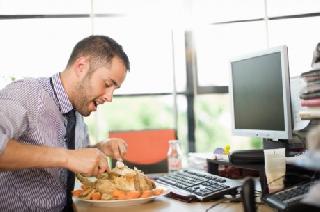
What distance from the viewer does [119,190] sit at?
5.16 feet

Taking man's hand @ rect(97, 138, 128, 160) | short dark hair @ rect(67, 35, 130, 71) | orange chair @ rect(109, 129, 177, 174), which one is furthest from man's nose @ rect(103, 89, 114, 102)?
orange chair @ rect(109, 129, 177, 174)

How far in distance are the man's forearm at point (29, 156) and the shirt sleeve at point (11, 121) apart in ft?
0.12

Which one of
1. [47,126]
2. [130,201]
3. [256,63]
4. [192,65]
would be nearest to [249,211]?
[130,201]

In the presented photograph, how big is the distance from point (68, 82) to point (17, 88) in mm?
248

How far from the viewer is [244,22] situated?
346cm

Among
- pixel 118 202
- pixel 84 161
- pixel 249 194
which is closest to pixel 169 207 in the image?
pixel 118 202

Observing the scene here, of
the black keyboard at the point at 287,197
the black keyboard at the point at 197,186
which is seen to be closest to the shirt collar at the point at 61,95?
the black keyboard at the point at 197,186

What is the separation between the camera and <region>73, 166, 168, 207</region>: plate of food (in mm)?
1522

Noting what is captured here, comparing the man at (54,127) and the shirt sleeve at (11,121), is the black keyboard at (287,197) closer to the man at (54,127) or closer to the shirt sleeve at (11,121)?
the man at (54,127)

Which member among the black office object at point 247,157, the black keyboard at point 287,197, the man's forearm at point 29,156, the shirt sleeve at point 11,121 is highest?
the shirt sleeve at point 11,121

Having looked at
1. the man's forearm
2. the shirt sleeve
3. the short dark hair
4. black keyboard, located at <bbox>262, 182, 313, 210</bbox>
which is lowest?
black keyboard, located at <bbox>262, 182, 313, 210</bbox>

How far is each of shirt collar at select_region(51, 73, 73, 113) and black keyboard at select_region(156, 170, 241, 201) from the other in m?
0.55

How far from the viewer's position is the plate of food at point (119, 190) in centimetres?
152

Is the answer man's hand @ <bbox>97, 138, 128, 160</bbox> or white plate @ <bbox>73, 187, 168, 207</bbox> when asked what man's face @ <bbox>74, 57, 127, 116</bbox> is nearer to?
man's hand @ <bbox>97, 138, 128, 160</bbox>
